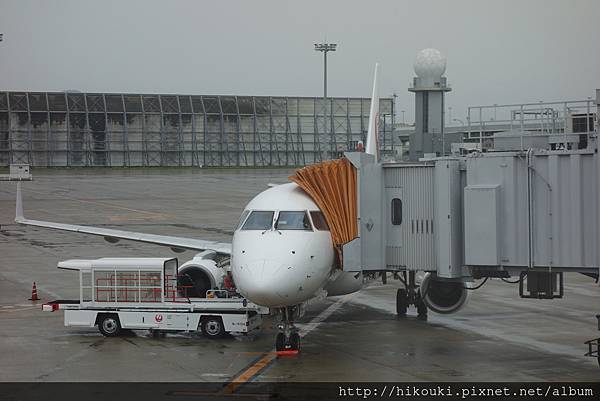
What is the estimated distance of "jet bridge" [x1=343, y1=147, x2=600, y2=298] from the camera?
22.3m

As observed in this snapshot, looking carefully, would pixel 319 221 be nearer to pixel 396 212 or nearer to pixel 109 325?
pixel 396 212

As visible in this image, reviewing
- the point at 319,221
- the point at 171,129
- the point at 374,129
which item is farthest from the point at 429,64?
the point at 171,129

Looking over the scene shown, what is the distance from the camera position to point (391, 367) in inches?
941

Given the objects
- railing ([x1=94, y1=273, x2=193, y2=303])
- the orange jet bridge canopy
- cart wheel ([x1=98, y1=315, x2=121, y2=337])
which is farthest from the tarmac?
the orange jet bridge canopy

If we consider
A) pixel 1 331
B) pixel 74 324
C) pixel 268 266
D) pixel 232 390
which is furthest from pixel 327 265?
pixel 1 331

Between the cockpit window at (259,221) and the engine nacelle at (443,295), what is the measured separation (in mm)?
7004

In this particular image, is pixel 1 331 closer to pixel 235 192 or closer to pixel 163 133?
pixel 235 192

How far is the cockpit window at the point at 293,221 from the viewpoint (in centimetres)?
2473

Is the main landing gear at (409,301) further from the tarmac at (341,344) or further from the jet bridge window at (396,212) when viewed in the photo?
the jet bridge window at (396,212)

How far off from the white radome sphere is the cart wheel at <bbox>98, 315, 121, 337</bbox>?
4154 cm

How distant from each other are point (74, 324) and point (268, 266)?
28.2ft

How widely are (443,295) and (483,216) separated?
772 cm

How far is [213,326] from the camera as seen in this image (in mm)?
28125

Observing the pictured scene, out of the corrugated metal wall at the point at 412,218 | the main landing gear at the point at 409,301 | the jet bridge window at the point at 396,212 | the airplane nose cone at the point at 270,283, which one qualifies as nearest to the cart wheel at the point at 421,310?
the main landing gear at the point at 409,301
